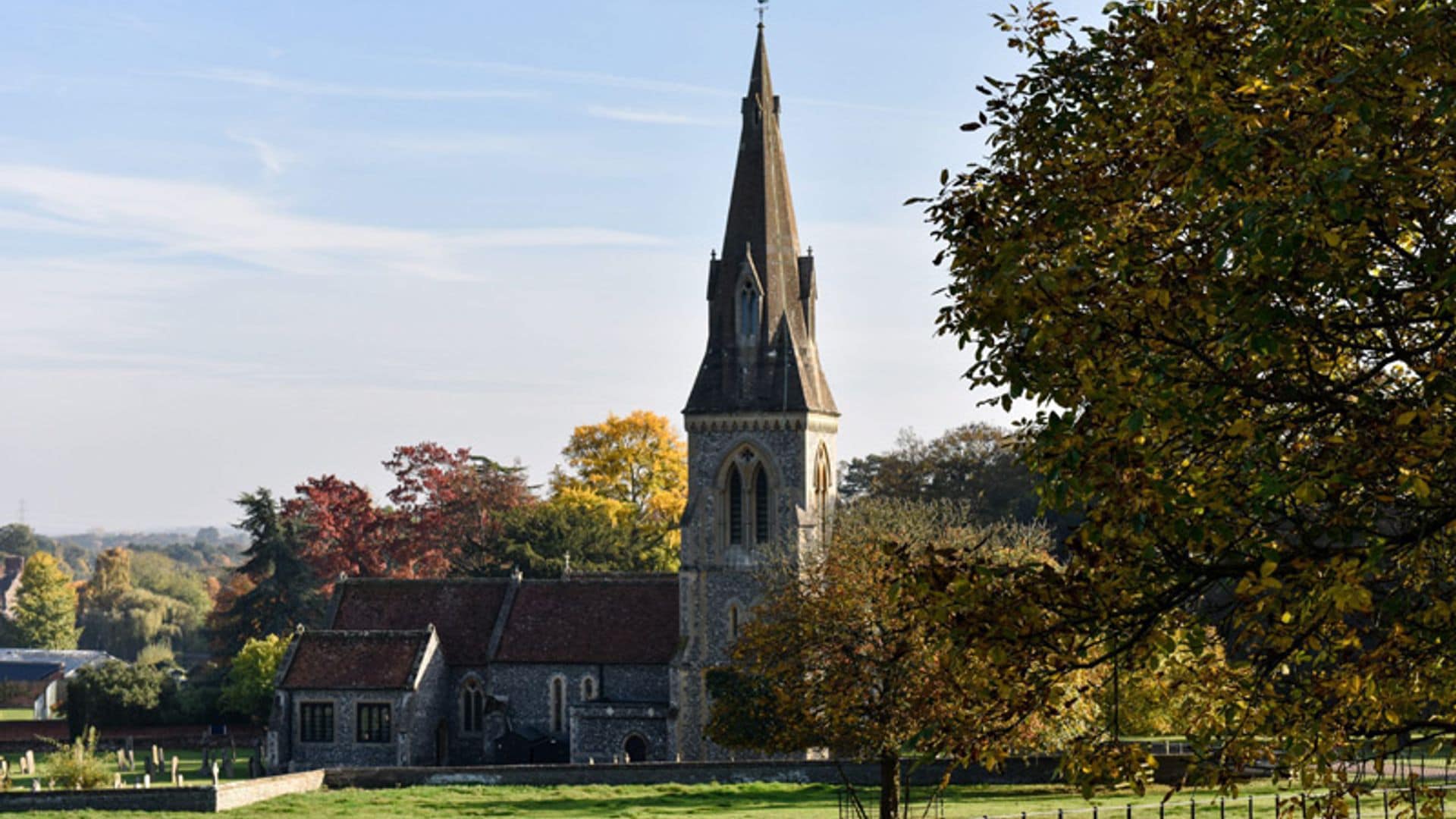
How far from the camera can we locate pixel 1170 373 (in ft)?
38.0

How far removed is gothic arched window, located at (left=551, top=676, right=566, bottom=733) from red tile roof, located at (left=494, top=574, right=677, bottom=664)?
639mm

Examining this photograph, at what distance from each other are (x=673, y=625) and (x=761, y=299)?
400 inches

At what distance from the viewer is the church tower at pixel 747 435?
170ft

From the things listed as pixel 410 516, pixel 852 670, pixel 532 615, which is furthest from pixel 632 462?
pixel 852 670

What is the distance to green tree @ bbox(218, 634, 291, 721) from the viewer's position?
63.0 metres

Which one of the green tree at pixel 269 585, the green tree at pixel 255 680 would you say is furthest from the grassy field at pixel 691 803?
the green tree at pixel 269 585

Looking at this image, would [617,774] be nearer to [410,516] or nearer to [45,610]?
[410,516]

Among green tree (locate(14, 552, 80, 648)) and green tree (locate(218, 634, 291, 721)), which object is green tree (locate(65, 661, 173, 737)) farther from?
green tree (locate(14, 552, 80, 648))

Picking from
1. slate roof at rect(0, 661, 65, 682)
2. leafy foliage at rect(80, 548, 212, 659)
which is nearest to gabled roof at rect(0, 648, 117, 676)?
A: slate roof at rect(0, 661, 65, 682)

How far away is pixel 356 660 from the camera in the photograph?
53.8 meters

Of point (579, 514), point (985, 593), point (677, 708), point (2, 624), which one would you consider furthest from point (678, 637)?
point (2, 624)

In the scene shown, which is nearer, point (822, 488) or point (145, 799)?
point (145, 799)

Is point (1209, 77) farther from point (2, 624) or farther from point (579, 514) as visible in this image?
point (2, 624)

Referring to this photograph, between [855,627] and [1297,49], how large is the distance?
23698mm
